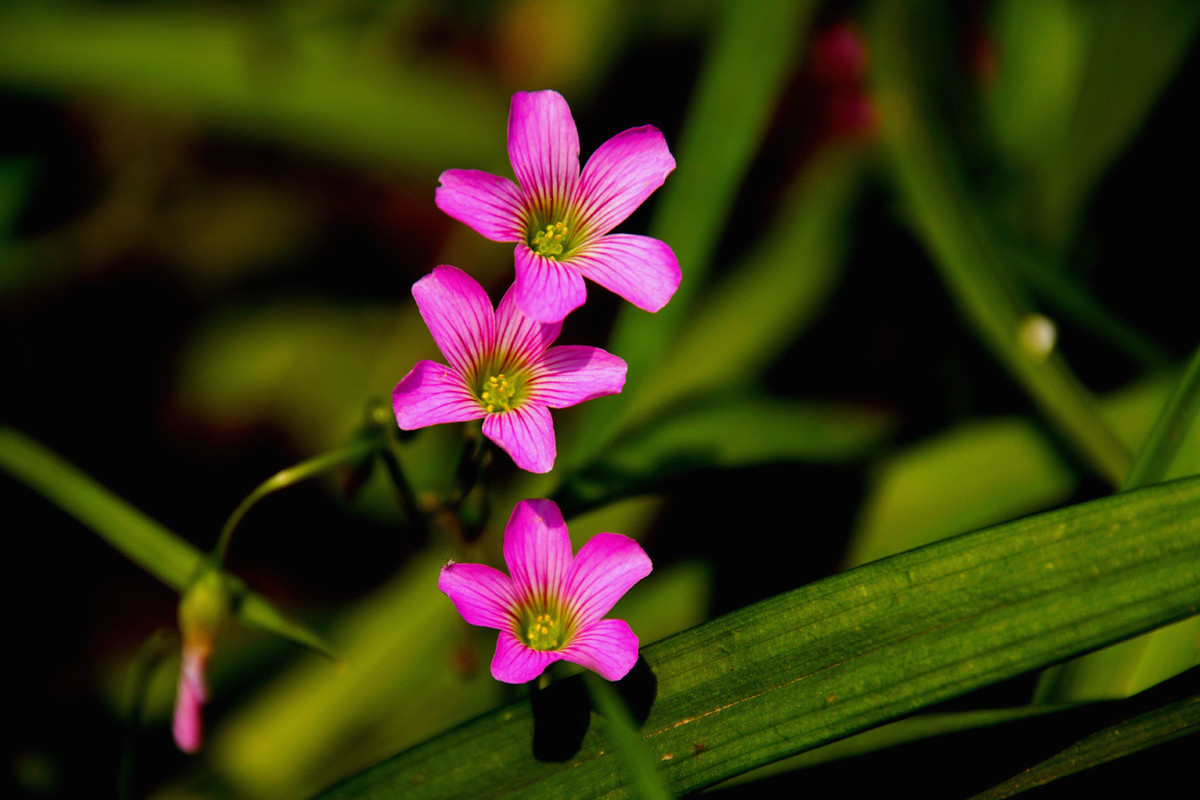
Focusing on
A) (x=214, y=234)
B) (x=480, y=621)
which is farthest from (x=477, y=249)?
(x=480, y=621)

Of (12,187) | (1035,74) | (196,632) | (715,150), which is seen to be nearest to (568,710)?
(196,632)

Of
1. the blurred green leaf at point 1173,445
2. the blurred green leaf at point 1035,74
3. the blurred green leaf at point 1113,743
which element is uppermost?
the blurred green leaf at point 1035,74

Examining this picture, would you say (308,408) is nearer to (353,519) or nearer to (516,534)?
(353,519)

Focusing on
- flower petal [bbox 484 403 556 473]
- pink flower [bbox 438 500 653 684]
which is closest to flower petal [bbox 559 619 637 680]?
pink flower [bbox 438 500 653 684]

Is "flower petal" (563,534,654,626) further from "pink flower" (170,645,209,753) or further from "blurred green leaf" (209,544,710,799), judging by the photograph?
"blurred green leaf" (209,544,710,799)

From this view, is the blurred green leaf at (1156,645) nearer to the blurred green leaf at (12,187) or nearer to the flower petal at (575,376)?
the flower petal at (575,376)

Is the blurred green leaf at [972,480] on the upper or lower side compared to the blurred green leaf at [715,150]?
lower

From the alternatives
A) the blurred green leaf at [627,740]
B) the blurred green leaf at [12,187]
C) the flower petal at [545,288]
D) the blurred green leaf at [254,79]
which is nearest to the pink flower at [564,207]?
the flower petal at [545,288]
